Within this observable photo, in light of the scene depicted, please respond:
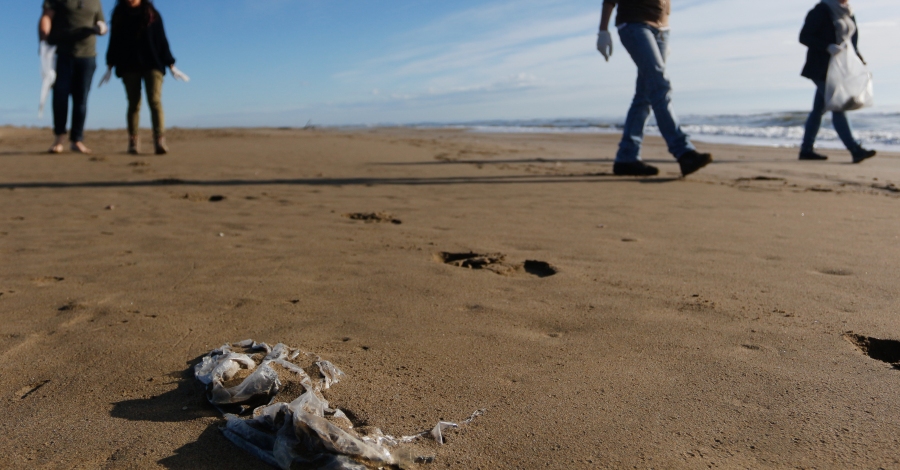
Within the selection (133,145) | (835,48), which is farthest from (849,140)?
(133,145)

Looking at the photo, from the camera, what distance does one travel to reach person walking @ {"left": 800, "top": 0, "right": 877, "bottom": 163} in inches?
267

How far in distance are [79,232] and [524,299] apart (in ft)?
7.73

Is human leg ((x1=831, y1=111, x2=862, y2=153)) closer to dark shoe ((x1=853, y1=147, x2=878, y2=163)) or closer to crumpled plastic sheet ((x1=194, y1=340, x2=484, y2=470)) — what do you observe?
dark shoe ((x1=853, y1=147, x2=878, y2=163))

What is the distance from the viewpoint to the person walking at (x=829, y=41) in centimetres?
677

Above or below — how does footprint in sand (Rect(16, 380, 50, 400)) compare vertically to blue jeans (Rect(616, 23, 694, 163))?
below

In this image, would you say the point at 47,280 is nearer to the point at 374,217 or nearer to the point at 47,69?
the point at 374,217

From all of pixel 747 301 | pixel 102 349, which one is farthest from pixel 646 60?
pixel 102 349

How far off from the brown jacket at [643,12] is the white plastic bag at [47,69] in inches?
221

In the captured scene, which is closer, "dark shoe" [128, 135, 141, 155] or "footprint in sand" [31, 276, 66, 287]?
"footprint in sand" [31, 276, 66, 287]

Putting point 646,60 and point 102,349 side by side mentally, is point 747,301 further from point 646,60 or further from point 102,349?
point 646,60

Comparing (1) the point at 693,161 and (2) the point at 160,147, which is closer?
(1) the point at 693,161

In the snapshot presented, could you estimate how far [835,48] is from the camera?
6.74m

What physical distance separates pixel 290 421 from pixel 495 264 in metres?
1.50

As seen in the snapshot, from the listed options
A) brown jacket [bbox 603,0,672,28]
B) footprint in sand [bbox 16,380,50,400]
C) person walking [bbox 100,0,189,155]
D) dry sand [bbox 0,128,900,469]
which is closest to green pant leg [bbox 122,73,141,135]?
person walking [bbox 100,0,189,155]
